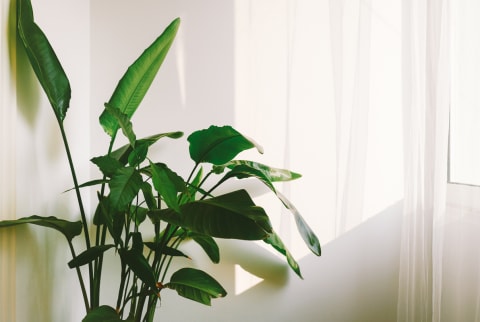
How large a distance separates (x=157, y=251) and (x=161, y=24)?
911 mm

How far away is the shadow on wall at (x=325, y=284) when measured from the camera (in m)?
1.66

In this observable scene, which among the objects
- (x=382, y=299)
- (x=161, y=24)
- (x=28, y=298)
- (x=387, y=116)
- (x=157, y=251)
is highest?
(x=161, y=24)

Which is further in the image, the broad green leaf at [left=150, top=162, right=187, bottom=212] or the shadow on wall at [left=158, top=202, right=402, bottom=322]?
the shadow on wall at [left=158, top=202, right=402, bottom=322]

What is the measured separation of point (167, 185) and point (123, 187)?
0.10 metres

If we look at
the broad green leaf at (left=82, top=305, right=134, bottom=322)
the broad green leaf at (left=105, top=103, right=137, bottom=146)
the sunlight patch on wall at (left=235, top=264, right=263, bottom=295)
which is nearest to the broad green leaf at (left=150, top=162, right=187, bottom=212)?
the broad green leaf at (left=105, top=103, right=137, bottom=146)

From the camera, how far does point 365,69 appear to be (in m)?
1.60

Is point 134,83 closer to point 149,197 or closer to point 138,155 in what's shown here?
point 138,155

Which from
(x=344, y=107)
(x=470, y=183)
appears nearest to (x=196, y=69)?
(x=344, y=107)

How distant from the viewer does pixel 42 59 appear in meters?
1.13

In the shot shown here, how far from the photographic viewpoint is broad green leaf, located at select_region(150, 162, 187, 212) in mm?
926

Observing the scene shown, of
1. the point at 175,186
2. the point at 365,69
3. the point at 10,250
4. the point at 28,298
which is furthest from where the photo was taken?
the point at 365,69

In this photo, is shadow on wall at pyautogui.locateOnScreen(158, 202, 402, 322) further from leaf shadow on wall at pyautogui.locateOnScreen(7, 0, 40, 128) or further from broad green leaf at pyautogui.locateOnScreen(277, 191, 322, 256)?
leaf shadow on wall at pyautogui.locateOnScreen(7, 0, 40, 128)

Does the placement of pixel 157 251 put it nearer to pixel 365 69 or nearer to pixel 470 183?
pixel 470 183

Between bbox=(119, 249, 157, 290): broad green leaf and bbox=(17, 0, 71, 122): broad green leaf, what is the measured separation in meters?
0.44
